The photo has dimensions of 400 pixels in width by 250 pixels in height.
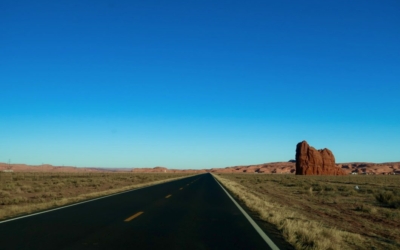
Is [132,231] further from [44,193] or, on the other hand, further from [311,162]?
[311,162]

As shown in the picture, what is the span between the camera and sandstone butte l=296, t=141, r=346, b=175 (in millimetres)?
105688

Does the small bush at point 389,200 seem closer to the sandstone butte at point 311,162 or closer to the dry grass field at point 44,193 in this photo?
the dry grass field at point 44,193

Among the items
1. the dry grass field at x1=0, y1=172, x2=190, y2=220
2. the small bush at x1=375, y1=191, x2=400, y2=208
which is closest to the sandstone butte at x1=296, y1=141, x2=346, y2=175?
the dry grass field at x1=0, y1=172, x2=190, y2=220

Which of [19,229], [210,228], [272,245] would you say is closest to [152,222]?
[210,228]

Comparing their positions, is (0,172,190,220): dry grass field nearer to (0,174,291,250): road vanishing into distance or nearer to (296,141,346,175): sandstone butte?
(0,174,291,250): road vanishing into distance

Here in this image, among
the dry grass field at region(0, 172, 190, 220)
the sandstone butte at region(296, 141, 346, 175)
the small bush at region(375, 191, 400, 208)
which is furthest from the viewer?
the sandstone butte at region(296, 141, 346, 175)

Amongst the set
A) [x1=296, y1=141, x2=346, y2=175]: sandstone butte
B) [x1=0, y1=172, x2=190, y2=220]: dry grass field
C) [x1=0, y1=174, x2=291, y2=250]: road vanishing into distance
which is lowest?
[x1=0, y1=174, x2=291, y2=250]: road vanishing into distance

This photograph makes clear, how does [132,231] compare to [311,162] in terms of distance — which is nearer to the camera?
[132,231]

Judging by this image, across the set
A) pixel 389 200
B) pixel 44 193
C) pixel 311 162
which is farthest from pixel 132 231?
pixel 311 162

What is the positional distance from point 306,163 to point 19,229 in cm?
10269

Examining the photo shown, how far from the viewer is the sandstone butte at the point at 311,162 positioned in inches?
4161

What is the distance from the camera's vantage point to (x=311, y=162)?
4183 inches

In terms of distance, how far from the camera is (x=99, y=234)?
923 cm

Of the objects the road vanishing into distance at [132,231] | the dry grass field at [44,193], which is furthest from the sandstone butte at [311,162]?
the road vanishing into distance at [132,231]
